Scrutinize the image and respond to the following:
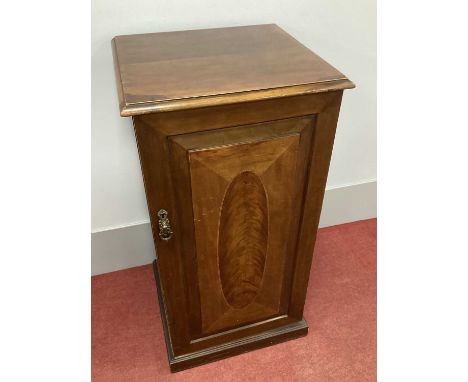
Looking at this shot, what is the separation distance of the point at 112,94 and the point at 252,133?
594 millimetres

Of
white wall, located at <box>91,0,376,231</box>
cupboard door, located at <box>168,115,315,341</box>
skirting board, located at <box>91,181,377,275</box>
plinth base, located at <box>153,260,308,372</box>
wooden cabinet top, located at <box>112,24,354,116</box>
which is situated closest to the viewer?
wooden cabinet top, located at <box>112,24,354,116</box>

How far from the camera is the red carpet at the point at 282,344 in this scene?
4.24 ft

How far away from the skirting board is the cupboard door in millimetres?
520

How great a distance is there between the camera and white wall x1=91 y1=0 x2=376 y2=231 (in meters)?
1.16

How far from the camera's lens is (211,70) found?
90 cm

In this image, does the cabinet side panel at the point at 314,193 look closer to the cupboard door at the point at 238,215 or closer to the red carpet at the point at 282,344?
the cupboard door at the point at 238,215

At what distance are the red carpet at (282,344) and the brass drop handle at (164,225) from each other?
1.92 feet

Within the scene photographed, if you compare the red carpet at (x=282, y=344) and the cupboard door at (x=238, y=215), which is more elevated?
the cupboard door at (x=238, y=215)

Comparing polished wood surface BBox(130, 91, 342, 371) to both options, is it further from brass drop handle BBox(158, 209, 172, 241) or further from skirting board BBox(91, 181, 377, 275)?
skirting board BBox(91, 181, 377, 275)

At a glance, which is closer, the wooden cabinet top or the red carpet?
the wooden cabinet top

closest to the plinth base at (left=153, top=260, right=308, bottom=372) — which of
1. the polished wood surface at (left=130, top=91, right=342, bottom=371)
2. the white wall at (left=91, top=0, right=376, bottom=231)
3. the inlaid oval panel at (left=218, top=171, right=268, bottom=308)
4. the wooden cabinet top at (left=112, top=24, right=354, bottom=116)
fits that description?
the polished wood surface at (left=130, top=91, right=342, bottom=371)

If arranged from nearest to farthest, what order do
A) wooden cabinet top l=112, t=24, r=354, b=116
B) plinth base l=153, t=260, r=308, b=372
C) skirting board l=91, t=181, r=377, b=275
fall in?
wooden cabinet top l=112, t=24, r=354, b=116
plinth base l=153, t=260, r=308, b=372
skirting board l=91, t=181, r=377, b=275

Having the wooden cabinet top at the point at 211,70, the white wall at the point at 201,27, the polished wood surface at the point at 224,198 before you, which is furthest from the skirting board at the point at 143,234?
the wooden cabinet top at the point at 211,70

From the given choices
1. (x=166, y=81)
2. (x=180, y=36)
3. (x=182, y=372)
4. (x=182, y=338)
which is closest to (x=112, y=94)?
(x=180, y=36)
